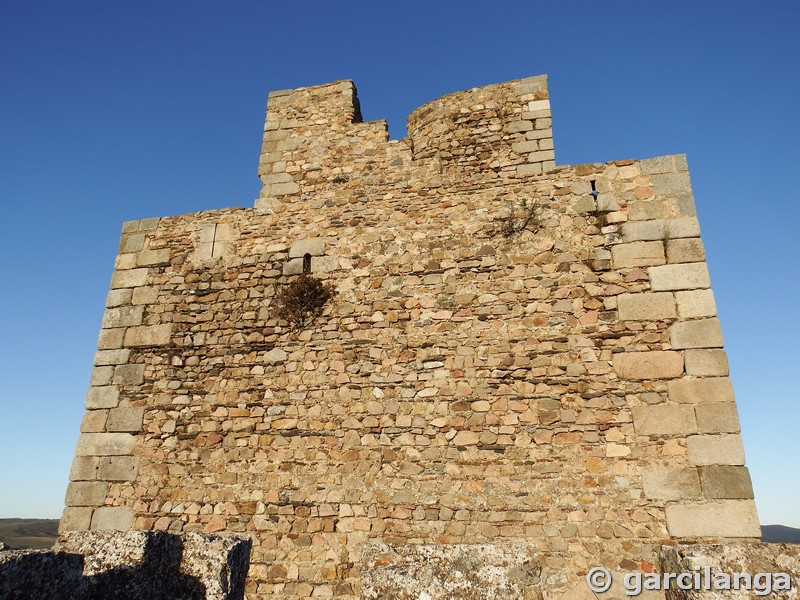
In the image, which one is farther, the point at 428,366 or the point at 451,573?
the point at 428,366

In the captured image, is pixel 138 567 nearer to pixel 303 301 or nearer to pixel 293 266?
pixel 303 301

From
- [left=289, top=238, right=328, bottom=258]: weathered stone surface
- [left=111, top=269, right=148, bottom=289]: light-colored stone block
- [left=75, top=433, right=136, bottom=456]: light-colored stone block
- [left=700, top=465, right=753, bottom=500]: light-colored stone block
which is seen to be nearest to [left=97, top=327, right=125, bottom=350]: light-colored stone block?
[left=111, top=269, right=148, bottom=289]: light-colored stone block

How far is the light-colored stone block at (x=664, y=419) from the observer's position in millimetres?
5266

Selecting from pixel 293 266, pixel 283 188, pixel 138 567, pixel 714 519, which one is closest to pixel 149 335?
pixel 293 266

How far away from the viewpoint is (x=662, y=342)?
5.61 m

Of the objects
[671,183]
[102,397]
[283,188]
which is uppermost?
[283,188]

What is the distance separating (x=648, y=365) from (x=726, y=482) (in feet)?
4.17

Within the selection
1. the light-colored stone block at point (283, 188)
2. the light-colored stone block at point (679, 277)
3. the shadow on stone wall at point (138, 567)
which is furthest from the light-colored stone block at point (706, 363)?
the light-colored stone block at point (283, 188)

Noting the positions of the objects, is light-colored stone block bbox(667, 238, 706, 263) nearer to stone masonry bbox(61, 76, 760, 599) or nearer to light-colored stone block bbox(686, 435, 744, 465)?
stone masonry bbox(61, 76, 760, 599)

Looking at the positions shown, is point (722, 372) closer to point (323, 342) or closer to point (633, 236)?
point (633, 236)

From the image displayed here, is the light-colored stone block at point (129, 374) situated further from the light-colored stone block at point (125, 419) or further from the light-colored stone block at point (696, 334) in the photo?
the light-colored stone block at point (696, 334)

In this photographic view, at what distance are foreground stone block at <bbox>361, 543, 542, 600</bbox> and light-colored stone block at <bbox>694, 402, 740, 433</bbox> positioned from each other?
3.65 m

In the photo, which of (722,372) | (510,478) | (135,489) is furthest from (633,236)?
(135,489)

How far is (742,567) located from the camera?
2.15 m
